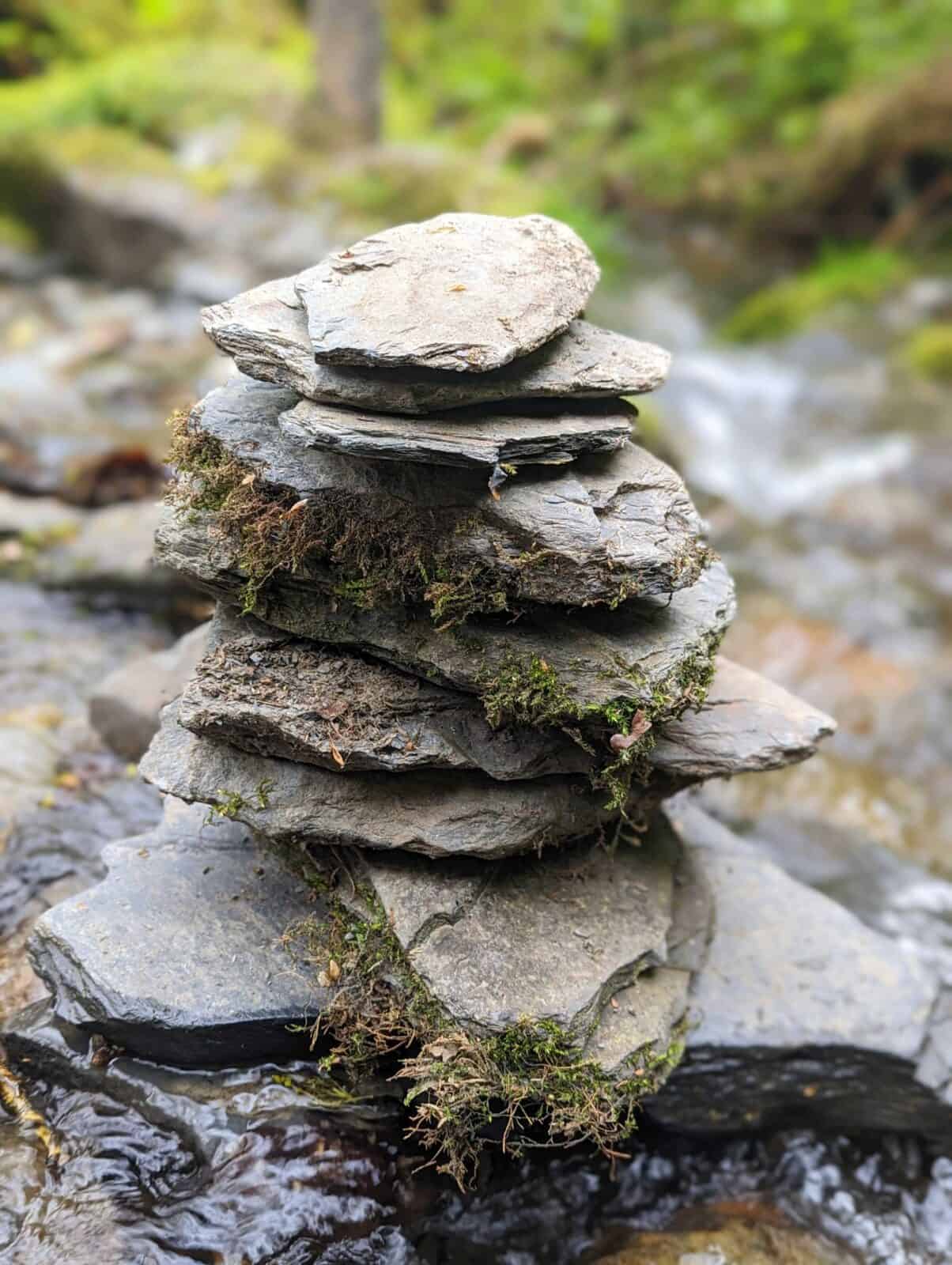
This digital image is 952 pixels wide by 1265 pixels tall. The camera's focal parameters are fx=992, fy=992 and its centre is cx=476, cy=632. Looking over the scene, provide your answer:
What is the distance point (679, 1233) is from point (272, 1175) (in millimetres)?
1725

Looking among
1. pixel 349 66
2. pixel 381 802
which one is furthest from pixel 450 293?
pixel 349 66

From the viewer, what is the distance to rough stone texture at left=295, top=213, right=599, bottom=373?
320 cm

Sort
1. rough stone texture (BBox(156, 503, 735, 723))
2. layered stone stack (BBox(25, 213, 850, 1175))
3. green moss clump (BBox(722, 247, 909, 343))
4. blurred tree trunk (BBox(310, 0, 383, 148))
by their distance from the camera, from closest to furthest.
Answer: layered stone stack (BBox(25, 213, 850, 1175)), rough stone texture (BBox(156, 503, 735, 723)), green moss clump (BBox(722, 247, 909, 343)), blurred tree trunk (BBox(310, 0, 383, 148))

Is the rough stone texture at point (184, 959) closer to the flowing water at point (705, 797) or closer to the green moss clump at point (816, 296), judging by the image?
the flowing water at point (705, 797)

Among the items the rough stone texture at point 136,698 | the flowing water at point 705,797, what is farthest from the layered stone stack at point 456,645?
the rough stone texture at point 136,698

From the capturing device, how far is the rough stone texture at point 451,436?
3.24 meters

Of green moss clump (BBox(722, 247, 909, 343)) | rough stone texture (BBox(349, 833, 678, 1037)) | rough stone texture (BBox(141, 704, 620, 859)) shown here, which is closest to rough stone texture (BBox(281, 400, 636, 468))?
rough stone texture (BBox(141, 704, 620, 859))

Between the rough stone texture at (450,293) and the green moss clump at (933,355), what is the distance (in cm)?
1056

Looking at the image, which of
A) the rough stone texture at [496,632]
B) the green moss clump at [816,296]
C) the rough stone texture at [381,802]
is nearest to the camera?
the rough stone texture at [496,632]

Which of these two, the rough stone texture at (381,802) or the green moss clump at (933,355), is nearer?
the rough stone texture at (381,802)

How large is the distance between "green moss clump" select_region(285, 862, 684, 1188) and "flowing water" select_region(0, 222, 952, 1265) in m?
0.31

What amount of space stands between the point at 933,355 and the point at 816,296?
243 cm

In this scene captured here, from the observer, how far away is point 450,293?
3.46 metres

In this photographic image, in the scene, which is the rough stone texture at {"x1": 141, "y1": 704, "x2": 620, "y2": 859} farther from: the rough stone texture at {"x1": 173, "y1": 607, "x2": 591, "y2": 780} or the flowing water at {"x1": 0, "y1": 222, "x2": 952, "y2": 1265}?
the flowing water at {"x1": 0, "y1": 222, "x2": 952, "y2": 1265}
